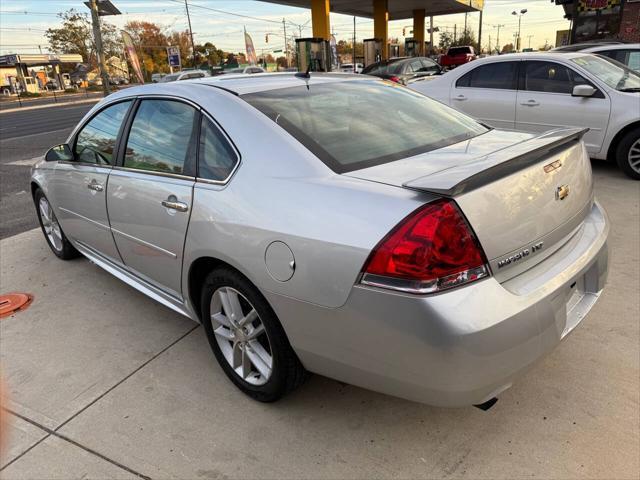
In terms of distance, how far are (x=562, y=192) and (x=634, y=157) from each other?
15.3 ft

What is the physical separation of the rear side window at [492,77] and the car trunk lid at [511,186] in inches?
192

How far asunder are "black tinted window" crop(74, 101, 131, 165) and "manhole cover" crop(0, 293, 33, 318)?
118cm

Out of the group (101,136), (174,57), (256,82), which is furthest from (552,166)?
(174,57)

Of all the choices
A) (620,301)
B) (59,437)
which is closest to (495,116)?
(620,301)

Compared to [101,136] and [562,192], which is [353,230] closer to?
[562,192]

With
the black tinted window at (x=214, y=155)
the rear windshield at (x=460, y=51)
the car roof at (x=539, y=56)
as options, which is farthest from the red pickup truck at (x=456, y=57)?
the black tinted window at (x=214, y=155)

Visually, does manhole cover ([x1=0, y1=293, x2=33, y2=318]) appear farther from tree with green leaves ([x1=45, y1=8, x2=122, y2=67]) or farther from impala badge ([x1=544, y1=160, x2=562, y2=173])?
tree with green leaves ([x1=45, y1=8, x2=122, y2=67])

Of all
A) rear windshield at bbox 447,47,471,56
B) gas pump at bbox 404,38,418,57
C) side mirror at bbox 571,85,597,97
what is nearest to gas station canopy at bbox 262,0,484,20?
gas pump at bbox 404,38,418,57

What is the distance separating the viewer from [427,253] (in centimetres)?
179

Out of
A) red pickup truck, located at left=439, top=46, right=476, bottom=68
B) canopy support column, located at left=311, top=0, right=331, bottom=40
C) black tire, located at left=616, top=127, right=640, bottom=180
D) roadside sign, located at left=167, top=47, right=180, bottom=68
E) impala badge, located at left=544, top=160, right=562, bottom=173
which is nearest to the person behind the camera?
impala badge, located at left=544, top=160, right=562, bottom=173

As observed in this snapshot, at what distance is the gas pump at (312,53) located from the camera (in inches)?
807

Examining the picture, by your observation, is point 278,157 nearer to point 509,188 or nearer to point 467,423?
point 509,188

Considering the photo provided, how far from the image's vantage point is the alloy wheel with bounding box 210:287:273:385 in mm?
2506

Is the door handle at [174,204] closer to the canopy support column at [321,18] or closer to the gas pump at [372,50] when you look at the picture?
the canopy support column at [321,18]
